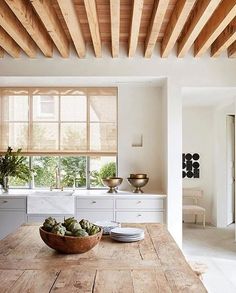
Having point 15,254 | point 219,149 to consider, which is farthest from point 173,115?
point 15,254

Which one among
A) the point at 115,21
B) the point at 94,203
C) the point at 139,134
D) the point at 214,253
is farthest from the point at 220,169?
the point at 115,21

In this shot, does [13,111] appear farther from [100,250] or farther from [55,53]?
[100,250]

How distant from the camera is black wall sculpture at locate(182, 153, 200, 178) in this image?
25.9 ft

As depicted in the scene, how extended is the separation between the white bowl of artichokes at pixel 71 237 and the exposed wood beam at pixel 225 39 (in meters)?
2.70

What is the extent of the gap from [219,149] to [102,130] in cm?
276

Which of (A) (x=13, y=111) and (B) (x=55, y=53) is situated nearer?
(B) (x=55, y=53)

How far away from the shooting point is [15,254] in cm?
221

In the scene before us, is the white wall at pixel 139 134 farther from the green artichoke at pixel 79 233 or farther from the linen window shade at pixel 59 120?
the green artichoke at pixel 79 233

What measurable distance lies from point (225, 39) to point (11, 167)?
317 cm

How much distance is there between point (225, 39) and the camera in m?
4.29

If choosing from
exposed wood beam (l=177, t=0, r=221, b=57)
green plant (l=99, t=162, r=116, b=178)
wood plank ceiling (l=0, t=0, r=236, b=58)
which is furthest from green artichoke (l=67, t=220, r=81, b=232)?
green plant (l=99, t=162, r=116, b=178)

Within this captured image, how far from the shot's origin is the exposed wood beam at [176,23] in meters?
3.37

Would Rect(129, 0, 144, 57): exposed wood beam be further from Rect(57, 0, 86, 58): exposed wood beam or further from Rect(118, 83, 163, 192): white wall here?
Rect(118, 83, 163, 192): white wall

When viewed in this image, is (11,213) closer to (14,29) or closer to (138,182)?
(138,182)
